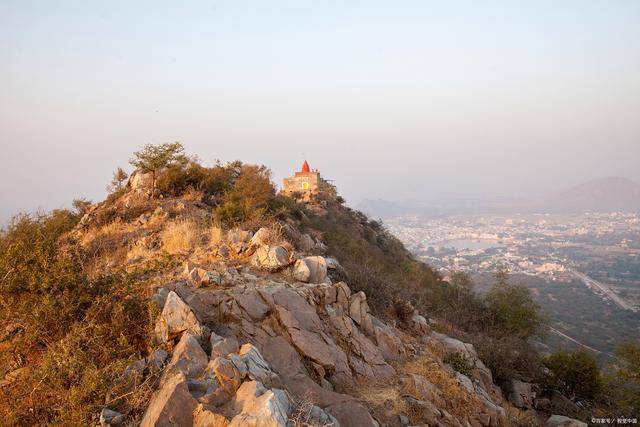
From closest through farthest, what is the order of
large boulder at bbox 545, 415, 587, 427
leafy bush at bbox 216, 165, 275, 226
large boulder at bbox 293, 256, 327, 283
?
1. large boulder at bbox 293, 256, 327, 283
2. large boulder at bbox 545, 415, 587, 427
3. leafy bush at bbox 216, 165, 275, 226

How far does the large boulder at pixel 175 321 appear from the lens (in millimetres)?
4863

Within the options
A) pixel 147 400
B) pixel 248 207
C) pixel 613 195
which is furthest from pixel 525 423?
pixel 613 195

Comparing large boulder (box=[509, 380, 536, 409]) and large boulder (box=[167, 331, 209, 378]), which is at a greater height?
large boulder (box=[167, 331, 209, 378])

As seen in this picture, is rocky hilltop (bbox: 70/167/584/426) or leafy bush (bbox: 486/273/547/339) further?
leafy bush (bbox: 486/273/547/339)

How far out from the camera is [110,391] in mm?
3916

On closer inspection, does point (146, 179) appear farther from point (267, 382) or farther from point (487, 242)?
point (487, 242)

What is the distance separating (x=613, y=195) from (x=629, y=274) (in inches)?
6805

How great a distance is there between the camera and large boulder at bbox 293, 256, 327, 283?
759cm

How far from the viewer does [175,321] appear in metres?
4.99

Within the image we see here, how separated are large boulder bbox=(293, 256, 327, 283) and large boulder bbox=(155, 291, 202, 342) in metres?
2.82

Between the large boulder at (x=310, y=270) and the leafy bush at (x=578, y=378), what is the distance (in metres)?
9.69

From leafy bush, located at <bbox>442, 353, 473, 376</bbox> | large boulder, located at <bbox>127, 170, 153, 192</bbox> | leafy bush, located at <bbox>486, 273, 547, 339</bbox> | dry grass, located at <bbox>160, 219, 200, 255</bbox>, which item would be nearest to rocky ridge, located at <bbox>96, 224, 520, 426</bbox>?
leafy bush, located at <bbox>442, 353, 473, 376</bbox>

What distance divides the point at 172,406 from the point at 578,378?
14.4 metres

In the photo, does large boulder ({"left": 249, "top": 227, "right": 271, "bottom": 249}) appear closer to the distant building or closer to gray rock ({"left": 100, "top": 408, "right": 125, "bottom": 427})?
gray rock ({"left": 100, "top": 408, "right": 125, "bottom": 427})
